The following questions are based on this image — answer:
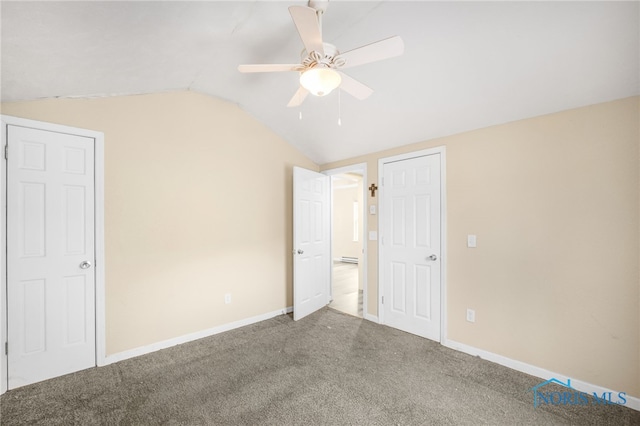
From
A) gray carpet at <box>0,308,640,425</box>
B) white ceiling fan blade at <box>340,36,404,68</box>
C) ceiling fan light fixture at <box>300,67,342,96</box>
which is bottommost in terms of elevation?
gray carpet at <box>0,308,640,425</box>

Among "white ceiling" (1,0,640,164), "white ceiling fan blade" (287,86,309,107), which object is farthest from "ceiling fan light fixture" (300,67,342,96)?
"white ceiling" (1,0,640,164)

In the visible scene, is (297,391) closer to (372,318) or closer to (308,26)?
(372,318)

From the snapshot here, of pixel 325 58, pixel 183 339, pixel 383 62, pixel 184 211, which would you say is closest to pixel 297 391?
pixel 183 339

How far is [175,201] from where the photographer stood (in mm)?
2990

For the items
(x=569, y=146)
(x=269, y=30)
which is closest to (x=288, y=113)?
(x=269, y=30)

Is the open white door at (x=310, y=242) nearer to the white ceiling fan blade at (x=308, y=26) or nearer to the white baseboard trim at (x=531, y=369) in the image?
the white baseboard trim at (x=531, y=369)

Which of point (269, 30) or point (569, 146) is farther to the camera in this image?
point (569, 146)

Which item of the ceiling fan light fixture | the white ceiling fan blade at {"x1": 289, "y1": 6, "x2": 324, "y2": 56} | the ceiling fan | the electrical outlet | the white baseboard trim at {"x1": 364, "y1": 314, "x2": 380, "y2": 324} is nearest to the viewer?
the white ceiling fan blade at {"x1": 289, "y1": 6, "x2": 324, "y2": 56}

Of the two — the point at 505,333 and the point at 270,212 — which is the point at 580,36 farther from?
the point at 270,212

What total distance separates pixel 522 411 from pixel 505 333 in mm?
748

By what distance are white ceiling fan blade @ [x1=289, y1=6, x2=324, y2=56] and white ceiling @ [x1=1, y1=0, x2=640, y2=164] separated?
55 centimetres

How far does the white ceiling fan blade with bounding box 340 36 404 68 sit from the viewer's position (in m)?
1.47

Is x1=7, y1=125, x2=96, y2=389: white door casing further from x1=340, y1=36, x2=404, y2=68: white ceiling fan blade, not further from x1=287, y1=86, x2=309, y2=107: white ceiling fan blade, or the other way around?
x1=340, y1=36, x2=404, y2=68: white ceiling fan blade

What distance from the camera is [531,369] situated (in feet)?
7.83
